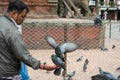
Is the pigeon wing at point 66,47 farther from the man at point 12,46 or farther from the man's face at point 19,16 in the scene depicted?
the man's face at point 19,16

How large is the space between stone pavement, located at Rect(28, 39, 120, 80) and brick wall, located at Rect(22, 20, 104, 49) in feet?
1.49

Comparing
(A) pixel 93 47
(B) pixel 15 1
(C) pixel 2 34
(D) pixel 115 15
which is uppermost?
(B) pixel 15 1

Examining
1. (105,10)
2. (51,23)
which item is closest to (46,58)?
(51,23)

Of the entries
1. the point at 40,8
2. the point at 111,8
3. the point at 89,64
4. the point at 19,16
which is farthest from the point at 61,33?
the point at 111,8

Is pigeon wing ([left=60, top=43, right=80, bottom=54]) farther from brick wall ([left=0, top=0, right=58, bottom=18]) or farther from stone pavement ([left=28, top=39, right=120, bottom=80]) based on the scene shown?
brick wall ([left=0, top=0, right=58, bottom=18])

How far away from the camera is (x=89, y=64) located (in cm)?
1099

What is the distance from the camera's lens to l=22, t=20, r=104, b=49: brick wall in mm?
13422

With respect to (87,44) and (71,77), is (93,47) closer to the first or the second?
(87,44)

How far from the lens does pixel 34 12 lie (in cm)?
1489

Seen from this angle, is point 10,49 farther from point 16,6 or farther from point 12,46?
point 16,6

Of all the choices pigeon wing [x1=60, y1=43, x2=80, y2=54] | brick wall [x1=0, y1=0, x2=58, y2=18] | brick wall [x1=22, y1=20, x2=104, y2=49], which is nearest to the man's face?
pigeon wing [x1=60, y1=43, x2=80, y2=54]

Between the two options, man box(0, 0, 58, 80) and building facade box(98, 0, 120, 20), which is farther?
building facade box(98, 0, 120, 20)

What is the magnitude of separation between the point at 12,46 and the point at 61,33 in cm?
939

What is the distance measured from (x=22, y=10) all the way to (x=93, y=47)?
9897mm
